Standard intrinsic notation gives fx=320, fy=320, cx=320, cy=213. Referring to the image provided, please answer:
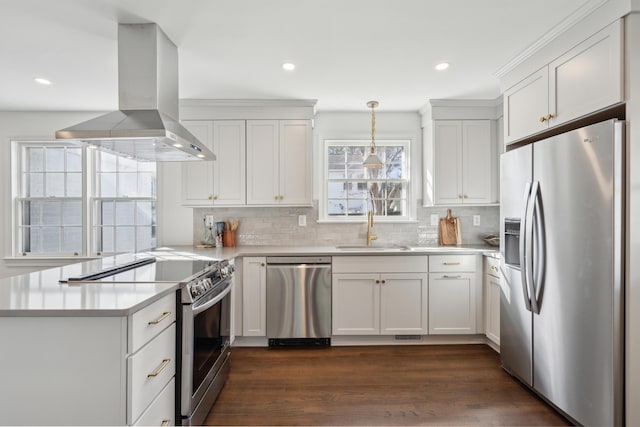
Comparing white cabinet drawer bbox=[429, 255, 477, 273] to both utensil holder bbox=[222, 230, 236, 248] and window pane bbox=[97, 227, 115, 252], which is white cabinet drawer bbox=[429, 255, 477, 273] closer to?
utensil holder bbox=[222, 230, 236, 248]

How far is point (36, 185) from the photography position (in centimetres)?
380

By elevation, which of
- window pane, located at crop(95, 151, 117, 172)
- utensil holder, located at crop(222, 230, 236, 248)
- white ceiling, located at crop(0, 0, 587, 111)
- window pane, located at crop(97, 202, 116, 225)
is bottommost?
utensil holder, located at crop(222, 230, 236, 248)

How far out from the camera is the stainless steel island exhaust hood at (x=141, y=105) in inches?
75.0

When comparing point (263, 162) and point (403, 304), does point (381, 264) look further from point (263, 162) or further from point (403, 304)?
point (263, 162)

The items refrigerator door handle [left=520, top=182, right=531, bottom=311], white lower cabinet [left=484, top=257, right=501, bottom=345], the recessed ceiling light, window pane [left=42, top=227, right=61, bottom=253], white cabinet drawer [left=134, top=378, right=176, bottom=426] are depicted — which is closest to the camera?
white cabinet drawer [left=134, top=378, right=176, bottom=426]

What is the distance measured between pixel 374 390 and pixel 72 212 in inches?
152

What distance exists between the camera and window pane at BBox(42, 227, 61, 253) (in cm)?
378

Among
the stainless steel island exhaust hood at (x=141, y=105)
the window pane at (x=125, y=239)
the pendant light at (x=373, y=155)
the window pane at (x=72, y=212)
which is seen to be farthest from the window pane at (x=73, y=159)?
the pendant light at (x=373, y=155)

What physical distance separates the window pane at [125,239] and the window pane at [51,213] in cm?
71

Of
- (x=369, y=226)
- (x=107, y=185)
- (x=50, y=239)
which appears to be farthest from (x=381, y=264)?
(x=50, y=239)

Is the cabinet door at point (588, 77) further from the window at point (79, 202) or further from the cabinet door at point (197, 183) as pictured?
the window at point (79, 202)

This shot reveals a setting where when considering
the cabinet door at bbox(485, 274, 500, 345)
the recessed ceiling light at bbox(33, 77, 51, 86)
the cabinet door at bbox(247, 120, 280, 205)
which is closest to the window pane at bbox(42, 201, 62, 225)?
the recessed ceiling light at bbox(33, 77, 51, 86)

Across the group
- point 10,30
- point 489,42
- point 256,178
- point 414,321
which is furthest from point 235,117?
→ point 414,321

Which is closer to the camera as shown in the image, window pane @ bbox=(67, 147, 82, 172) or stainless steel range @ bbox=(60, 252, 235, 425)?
stainless steel range @ bbox=(60, 252, 235, 425)
